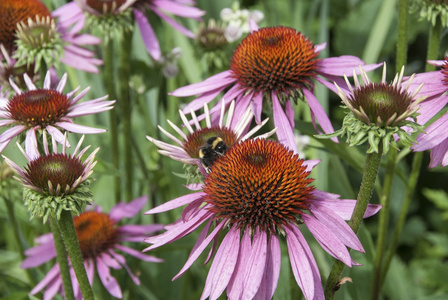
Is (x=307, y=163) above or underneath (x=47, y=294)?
above

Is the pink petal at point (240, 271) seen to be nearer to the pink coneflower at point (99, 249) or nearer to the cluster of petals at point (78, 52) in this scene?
the pink coneflower at point (99, 249)

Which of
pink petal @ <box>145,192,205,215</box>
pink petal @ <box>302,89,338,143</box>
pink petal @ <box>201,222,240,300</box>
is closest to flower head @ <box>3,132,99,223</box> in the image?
pink petal @ <box>145,192,205,215</box>

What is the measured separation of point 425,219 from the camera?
239 cm

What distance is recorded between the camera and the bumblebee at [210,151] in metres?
0.97

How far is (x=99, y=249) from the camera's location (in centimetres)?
135

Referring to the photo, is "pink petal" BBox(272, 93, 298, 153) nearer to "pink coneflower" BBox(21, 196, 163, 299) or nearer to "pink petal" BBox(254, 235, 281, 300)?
"pink petal" BBox(254, 235, 281, 300)

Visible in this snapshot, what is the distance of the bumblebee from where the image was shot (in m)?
0.97

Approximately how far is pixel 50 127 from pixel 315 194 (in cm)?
48

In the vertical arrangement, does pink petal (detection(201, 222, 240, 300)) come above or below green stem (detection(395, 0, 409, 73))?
Answer: below

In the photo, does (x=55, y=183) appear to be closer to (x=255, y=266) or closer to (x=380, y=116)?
(x=255, y=266)

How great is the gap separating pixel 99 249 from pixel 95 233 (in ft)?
0.13

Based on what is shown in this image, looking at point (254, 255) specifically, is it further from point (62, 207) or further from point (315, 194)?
point (62, 207)

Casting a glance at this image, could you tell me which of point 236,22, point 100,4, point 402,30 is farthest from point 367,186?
point 236,22

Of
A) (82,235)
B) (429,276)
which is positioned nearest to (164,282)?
(82,235)
